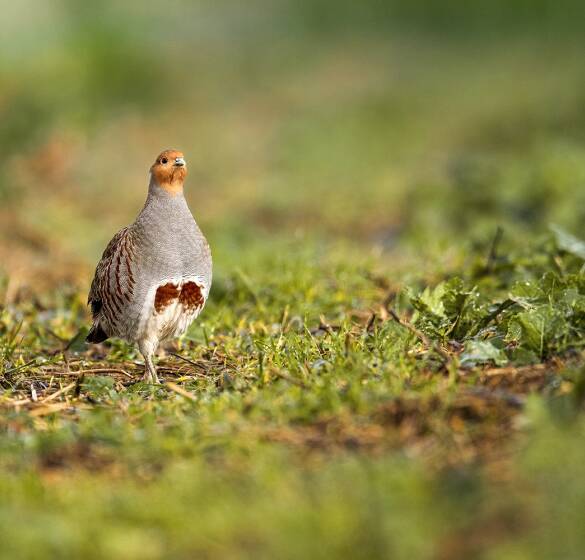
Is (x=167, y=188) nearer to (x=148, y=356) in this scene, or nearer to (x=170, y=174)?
(x=170, y=174)

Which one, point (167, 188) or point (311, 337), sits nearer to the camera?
point (311, 337)

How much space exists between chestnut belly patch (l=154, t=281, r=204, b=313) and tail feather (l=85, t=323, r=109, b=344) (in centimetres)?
44

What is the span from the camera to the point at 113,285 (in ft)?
14.6

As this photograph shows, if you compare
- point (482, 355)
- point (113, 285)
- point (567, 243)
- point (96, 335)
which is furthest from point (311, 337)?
point (567, 243)

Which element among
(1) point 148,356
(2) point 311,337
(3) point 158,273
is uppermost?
(3) point 158,273

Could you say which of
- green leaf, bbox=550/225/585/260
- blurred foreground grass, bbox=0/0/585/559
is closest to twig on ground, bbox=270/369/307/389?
blurred foreground grass, bbox=0/0/585/559

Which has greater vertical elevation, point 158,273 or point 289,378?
point 158,273

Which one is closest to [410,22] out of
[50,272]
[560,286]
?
[50,272]

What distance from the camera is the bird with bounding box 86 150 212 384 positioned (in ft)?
14.2

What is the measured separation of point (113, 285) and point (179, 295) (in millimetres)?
330

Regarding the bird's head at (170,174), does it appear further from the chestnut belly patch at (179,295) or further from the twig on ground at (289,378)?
the twig on ground at (289,378)

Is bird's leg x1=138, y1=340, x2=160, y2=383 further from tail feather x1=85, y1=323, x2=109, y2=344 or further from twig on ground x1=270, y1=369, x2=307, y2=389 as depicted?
twig on ground x1=270, y1=369, x2=307, y2=389

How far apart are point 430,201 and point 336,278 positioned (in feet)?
10.0

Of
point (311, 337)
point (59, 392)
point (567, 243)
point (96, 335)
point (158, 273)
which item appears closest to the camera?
point (59, 392)
